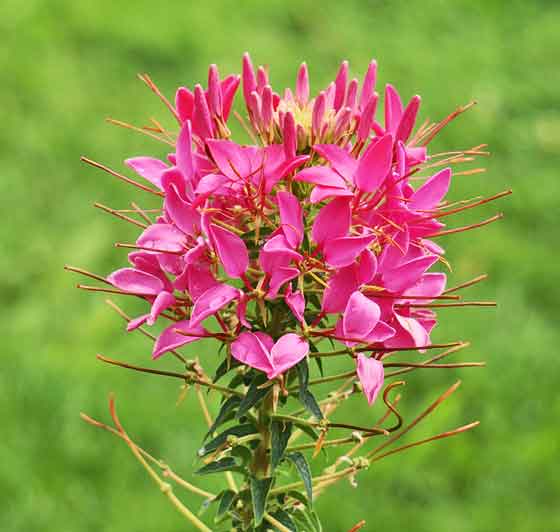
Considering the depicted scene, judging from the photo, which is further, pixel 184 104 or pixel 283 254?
pixel 184 104

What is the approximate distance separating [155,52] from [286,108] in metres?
3.02

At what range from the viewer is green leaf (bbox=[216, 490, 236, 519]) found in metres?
1.20

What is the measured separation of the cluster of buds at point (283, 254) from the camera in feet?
3.58

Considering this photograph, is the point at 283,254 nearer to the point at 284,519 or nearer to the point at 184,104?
the point at 184,104

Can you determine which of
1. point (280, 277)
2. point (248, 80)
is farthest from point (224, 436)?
point (248, 80)

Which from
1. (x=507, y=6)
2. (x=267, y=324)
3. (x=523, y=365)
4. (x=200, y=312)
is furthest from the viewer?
(x=507, y=6)

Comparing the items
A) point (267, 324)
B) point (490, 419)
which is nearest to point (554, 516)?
point (490, 419)

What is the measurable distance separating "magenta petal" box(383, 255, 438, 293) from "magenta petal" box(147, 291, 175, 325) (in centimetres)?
26

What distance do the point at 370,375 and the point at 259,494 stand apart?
0.77 ft

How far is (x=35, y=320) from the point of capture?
304 cm

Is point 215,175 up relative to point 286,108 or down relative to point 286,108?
down

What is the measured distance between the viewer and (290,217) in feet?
3.56

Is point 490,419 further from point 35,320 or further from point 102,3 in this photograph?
point 102,3

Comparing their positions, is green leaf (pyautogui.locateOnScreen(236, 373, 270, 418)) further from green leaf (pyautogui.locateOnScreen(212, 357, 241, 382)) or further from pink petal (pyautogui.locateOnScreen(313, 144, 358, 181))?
pink petal (pyautogui.locateOnScreen(313, 144, 358, 181))
